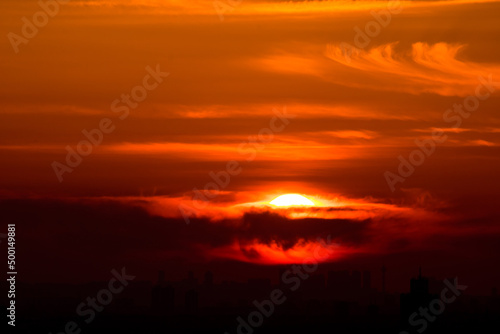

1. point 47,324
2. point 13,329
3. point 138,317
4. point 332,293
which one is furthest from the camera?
point 332,293

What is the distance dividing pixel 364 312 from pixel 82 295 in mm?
31928

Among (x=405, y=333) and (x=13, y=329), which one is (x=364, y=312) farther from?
(x=13, y=329)

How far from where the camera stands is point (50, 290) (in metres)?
100

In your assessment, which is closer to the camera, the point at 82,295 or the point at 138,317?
the point at 138,317

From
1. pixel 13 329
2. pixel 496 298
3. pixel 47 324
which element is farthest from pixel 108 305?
pixel 496 298

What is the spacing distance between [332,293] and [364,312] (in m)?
16.7

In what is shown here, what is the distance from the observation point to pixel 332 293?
131250 millimetres

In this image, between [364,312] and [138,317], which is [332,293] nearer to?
[364,312]

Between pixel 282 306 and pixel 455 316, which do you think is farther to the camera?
pixel 282 306

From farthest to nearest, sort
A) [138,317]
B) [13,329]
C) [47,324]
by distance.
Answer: [138,317] < [47,324] < [13,329]

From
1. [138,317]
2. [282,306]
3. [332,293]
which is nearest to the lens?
[138,317]

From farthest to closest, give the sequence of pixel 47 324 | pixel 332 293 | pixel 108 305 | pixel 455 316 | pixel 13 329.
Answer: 1. pixel 332 293
2. pixel 455 316
3. pixel 108 305
4. pixel 47 324
5. pixel 13 329

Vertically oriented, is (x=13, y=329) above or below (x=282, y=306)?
below

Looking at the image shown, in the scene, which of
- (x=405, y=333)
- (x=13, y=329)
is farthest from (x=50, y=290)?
(x=405, y=333)
